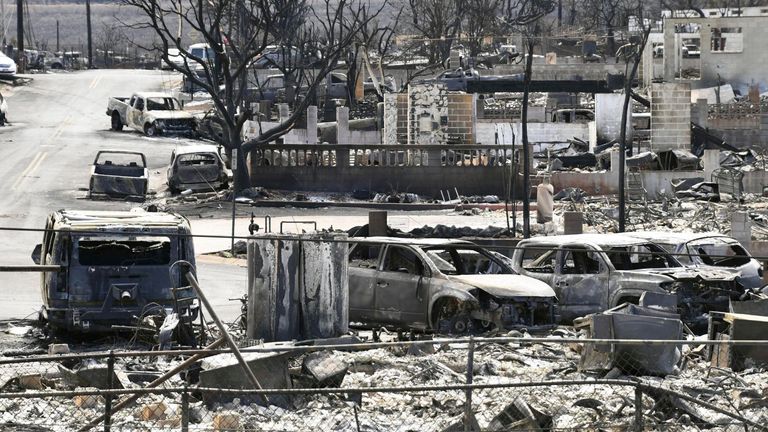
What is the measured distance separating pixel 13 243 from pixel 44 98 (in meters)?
35.3

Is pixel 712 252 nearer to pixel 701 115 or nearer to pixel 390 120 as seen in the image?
pixel 390 120

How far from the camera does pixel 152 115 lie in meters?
52.9

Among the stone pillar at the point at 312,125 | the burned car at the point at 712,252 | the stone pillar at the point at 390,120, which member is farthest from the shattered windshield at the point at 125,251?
the stone pillar at the point at 312,125

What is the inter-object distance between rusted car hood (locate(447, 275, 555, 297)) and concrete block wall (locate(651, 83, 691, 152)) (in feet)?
90.5

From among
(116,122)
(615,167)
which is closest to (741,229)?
(615,167)

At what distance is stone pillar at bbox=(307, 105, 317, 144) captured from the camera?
162 feet

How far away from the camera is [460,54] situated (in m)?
75.2

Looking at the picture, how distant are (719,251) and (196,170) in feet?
73.3

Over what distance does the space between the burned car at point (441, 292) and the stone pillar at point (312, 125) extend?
2912 cm

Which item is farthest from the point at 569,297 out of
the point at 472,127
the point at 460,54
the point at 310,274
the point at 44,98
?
the point at 460,54

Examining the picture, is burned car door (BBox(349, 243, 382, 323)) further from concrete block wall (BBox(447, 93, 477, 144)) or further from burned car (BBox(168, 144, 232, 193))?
concrete block wall (BBox(447, 93, 477, 144))

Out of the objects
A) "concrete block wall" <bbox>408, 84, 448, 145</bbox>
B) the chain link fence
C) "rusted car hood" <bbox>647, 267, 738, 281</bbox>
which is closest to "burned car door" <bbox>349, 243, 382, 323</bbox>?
the chain link fence

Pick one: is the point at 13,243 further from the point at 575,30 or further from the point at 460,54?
the point at 575,30

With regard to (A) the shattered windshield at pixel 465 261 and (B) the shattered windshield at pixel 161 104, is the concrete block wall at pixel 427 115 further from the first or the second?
(A) the shattered windshield at pixel 465 261
